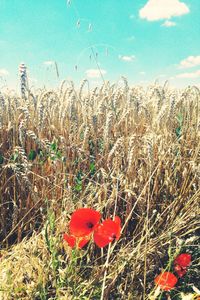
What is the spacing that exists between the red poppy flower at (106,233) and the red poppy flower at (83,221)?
2 centimetres

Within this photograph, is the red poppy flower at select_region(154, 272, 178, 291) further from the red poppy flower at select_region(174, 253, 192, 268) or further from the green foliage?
the green foliage

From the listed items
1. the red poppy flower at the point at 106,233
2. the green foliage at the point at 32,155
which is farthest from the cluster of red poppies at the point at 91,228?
the green foliage at the point at 32,155

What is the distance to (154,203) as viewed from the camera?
58.1 inches

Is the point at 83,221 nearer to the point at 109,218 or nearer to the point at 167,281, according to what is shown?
the point at 109,218

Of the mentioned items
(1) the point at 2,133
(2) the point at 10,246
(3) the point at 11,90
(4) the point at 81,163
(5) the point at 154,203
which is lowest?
(2) the point at 10,246

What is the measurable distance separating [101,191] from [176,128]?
0.83 meters

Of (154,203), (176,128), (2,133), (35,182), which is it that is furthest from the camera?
(176,128)

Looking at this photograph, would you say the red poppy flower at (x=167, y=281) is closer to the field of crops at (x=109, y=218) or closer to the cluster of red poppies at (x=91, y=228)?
the field of crops at (x=109, y=218)

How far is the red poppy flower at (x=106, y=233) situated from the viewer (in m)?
1.09

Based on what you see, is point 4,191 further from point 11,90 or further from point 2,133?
point 11,90

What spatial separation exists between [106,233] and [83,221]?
0.07 m

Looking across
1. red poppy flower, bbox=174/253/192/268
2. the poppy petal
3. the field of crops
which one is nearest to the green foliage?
the field of crops

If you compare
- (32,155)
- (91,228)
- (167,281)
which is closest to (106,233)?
(91,228)

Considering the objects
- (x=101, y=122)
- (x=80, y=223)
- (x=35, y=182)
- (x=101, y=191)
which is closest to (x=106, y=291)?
(x=80, y=223)
